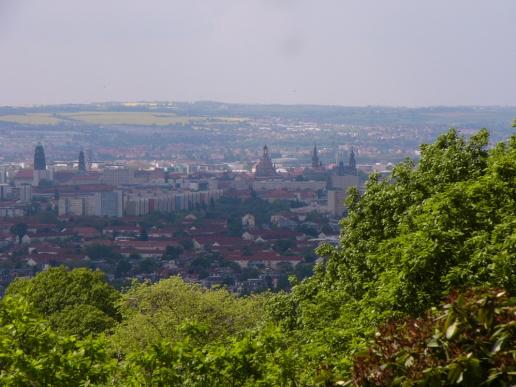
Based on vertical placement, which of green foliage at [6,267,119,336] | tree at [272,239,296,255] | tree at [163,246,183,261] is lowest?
tree at [272,239,296,255]


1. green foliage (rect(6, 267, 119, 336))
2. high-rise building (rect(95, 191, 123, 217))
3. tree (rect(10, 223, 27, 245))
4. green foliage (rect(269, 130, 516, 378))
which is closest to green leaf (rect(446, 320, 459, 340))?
green foliage (rect(269, 130, 516, 378))

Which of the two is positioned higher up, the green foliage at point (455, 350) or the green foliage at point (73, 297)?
the green foliage at point (455, 350)

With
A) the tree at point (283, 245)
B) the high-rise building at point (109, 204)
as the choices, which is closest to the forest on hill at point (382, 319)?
the tree at point (283, 245)

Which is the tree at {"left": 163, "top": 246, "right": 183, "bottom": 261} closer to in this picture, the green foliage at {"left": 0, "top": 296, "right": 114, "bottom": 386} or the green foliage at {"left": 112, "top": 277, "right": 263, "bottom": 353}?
the green foliage at {"left": 112, "top": 277, "right": 263, "bottom": 353}

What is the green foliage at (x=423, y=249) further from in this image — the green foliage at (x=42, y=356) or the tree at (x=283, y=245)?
the tree at (x=283, y=245)

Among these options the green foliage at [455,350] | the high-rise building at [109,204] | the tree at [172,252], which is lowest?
the high-rise building at [109,204]
